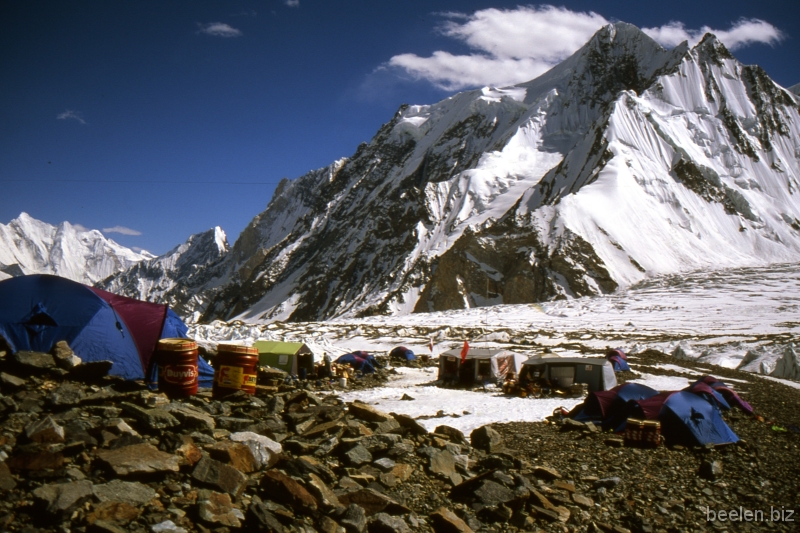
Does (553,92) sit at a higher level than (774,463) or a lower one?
higher

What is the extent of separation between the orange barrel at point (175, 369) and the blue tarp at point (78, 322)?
6.91 ft

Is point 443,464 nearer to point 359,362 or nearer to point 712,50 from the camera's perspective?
point 359,362

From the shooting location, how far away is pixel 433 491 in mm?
7051

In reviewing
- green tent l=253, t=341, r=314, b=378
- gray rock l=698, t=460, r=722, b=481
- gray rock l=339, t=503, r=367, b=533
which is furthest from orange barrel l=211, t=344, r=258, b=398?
green tent l=253, t=341, r=314, b=378

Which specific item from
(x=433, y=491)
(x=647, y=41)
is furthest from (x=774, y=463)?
(x=647, y=41)

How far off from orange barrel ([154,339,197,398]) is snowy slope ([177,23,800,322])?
233 ft

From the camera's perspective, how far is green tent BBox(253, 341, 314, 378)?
1953cm

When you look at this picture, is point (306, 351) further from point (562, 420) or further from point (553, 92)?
point (553, 92)

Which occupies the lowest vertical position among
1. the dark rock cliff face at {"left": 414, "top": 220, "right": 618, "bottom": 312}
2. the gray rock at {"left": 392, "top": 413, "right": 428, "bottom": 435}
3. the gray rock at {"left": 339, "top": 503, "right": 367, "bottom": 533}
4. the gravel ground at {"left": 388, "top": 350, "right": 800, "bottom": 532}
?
the gravel ground at {"left": 388, "top": 350, "right": 800, "bottom": 532}

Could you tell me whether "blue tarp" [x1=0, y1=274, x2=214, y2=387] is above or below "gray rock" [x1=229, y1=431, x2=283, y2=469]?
above

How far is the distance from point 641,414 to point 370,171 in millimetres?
164722

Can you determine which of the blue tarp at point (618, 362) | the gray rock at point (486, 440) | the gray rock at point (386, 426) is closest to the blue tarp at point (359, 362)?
the blue tarp at point (618, 362)

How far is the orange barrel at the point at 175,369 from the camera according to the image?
29.0 feet

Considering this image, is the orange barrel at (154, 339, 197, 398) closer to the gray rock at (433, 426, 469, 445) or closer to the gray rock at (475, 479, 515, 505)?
the gray rock at (433, 426, 469, 445)
